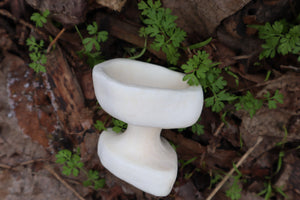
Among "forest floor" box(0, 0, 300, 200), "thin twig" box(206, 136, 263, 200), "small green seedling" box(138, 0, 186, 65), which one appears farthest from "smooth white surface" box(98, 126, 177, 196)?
"thin twig" box(206, 136, 263, 200)

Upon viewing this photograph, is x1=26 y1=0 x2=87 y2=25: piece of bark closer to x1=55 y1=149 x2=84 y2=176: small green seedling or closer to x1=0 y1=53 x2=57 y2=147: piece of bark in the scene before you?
x1=0 y1=53 x2=57 y2=147: piece of bark

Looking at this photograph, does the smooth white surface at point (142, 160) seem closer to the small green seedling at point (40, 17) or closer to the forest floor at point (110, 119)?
the forest floor at point (110, 119)

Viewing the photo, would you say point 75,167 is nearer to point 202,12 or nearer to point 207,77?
point 207,77

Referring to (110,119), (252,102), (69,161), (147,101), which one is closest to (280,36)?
(252,102)

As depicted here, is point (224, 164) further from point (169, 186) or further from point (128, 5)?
point (128, 5)

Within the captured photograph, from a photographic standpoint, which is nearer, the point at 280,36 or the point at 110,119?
the point at 280,36

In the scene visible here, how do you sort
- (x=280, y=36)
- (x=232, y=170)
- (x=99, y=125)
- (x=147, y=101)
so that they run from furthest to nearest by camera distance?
(x=232, y=170) < (x=99, y=125) < (x=280, y=36) < (x=147, y=101)

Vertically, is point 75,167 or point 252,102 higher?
point 252,102
